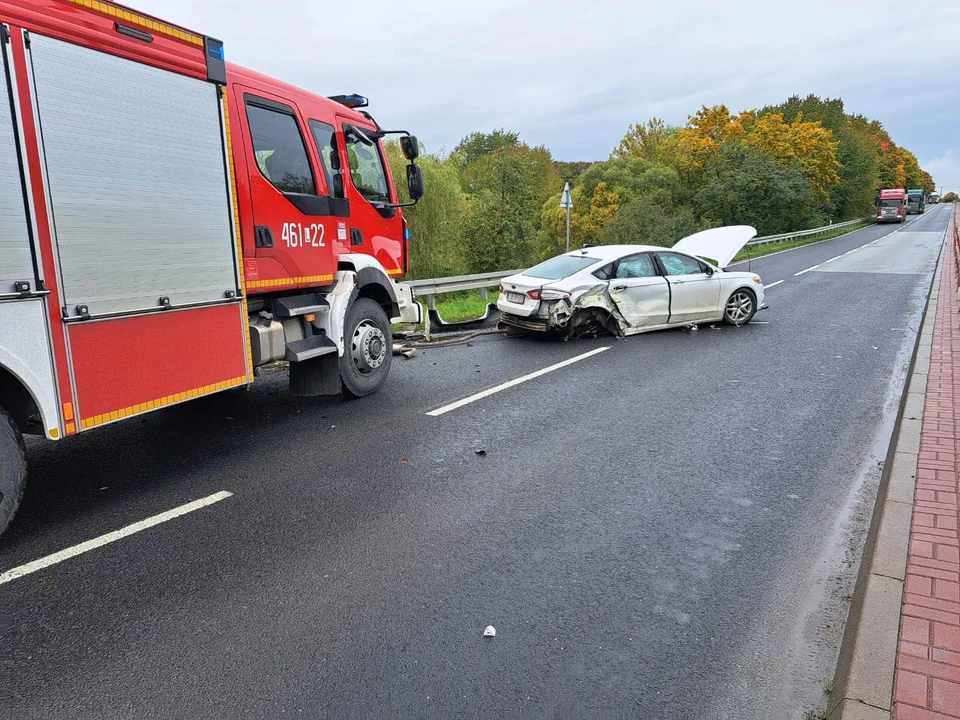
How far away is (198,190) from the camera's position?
513cm

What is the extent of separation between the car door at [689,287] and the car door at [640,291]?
17cm

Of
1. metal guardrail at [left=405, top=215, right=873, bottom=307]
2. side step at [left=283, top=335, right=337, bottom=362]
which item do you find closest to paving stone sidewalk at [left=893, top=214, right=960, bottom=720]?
side step at [left=283, top=335, right=337, bottom=362]

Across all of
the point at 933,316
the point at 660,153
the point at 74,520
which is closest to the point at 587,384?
the point at 74,520

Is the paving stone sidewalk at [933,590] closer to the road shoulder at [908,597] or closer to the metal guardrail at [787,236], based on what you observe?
the road shoulder at [908,597]

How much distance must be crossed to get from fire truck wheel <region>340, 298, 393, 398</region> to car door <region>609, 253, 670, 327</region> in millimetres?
4672

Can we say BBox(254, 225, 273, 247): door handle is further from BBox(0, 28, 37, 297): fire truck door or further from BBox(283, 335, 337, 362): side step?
BBox(0, 28, 37, 297): fire truck door

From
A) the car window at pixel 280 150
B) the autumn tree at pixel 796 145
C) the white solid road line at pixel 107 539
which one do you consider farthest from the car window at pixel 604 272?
the autumn tree at pixel 796 145

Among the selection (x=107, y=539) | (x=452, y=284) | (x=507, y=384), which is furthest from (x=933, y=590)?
(x=452, y=284)

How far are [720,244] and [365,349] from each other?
7541 millimetres

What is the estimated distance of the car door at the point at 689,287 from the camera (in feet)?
37.7

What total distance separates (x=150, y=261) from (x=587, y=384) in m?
5.11

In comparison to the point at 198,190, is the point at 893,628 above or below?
below

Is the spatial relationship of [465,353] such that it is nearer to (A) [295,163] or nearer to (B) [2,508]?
(A) [295,163]

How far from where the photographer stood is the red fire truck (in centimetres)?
394
